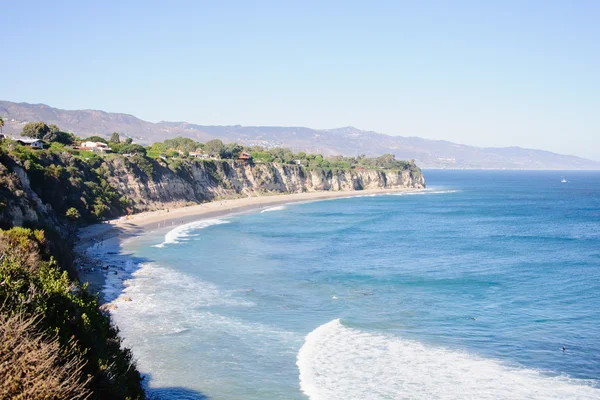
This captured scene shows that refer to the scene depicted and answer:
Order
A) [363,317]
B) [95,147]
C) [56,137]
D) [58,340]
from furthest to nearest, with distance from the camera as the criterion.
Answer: [95,147] → [56,137] → [363,317] → [58,340]

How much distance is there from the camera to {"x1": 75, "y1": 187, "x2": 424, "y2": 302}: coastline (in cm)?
3582

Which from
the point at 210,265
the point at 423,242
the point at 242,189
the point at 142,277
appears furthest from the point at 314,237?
the point at 242,189

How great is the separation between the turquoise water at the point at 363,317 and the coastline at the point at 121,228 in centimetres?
181

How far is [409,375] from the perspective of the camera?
20.7 m

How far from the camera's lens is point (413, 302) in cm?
3069

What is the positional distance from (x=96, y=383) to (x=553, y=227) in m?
63.1

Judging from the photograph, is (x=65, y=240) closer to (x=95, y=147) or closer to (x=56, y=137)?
(x=95, y=147)

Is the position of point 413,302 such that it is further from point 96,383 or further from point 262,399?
point 96,383

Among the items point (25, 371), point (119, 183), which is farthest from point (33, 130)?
point (25, 371)

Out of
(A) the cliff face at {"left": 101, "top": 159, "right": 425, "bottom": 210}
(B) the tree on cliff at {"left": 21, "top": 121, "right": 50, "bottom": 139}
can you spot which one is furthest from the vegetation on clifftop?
(A) the cliff face at {"left": 101, "top": 159, "right": 425, "bottom": 210}

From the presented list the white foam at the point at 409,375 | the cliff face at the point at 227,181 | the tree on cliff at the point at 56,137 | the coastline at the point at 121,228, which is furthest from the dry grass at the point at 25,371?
the tree on cliff at the point at 56,137

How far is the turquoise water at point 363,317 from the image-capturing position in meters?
20.2

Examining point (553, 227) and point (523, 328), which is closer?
point (523, 328)

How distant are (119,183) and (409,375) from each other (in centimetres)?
6016
